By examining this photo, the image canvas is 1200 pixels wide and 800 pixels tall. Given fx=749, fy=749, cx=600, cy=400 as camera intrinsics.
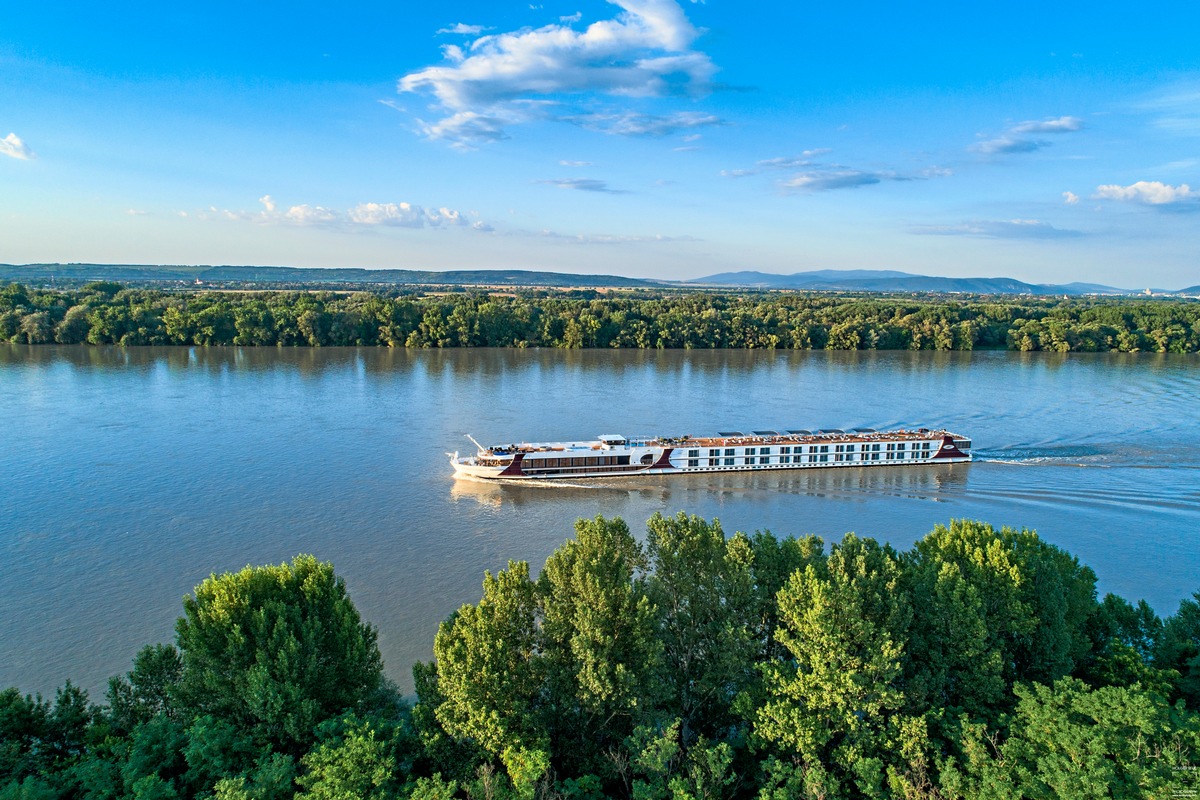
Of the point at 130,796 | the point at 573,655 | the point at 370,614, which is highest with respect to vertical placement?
the point at 573,655

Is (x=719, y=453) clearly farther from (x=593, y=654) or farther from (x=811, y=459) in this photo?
(x=593, y=654)

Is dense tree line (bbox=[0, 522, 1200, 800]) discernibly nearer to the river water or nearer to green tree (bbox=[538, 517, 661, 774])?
green tree (bbox=[538, 517, 661, 774])

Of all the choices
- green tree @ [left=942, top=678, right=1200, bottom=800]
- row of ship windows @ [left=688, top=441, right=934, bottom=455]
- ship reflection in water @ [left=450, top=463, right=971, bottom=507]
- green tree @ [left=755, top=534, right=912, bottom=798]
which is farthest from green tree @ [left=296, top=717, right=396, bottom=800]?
row of ship windows @ [left=688, top=441, right=934, bottom=455]

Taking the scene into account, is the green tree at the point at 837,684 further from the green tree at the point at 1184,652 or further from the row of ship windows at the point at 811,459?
the row of ship windows at the point at 811,459

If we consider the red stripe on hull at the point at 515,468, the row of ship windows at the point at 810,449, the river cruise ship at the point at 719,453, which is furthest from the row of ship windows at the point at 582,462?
the row of ship windows at the point at 810,449

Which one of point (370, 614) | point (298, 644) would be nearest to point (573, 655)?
point (298, 644)

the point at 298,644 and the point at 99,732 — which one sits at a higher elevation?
the point at 298,644

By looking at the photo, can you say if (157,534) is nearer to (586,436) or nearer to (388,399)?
(586,436)
